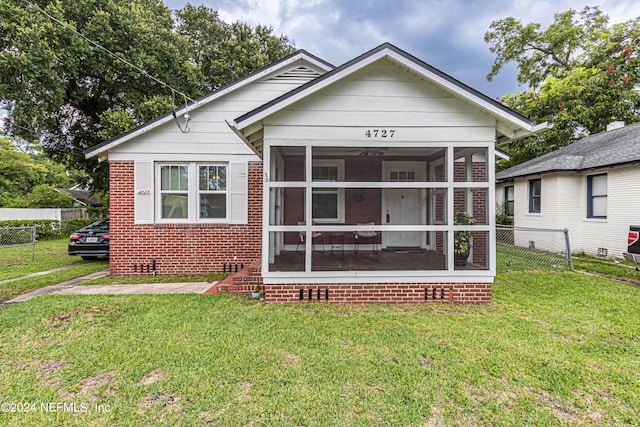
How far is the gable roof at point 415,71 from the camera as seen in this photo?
475cm

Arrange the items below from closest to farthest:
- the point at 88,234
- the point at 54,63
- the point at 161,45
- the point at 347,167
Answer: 1. the point at 347,167
2. the point at 88,234
3. the point at 54,63
4. the point at 161,45

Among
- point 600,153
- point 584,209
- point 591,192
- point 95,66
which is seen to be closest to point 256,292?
point 584,209

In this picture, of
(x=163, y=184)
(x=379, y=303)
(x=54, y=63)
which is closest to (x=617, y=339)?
(x=379, y=303)

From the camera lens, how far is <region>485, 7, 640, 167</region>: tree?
47.5 ft

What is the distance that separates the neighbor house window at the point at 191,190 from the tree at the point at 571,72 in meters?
17.8

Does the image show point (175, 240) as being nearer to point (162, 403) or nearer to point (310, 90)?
point (310, 90)

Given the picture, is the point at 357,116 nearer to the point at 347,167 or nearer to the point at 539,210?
the point at 347,167

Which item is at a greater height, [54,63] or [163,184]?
[54,63]

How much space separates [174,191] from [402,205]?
636 centimetres

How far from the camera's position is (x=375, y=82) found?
5020 mm

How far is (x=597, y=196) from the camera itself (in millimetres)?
9930

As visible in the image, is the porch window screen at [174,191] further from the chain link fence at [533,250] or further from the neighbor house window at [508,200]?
the neighbor house window at [508,200]

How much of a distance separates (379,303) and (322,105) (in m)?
3.68

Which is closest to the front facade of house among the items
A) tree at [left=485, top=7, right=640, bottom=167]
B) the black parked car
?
the black parked car
